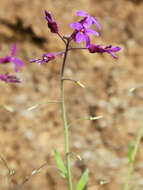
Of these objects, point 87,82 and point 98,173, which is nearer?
point 98,173

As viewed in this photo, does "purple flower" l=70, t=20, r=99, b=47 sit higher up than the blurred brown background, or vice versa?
"purple flower" l=70, t=20, r=99, b=47

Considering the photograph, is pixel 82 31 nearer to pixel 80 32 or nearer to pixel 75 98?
pixel 80 32

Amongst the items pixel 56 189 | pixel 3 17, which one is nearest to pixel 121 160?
pixel 56 189

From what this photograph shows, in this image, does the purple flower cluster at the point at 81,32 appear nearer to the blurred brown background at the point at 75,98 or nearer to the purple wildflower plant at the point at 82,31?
the purple wildflower plant at the point at 82,31

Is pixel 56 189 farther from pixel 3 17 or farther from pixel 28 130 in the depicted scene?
pixel 3 17

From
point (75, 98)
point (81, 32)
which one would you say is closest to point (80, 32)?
point (81, 32)

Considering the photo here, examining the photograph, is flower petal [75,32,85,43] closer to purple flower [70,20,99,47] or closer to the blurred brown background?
purple flower [70,20,99,47]

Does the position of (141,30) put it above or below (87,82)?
above

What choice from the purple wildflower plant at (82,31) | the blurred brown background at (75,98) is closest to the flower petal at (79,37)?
the purple wildflower plant at (82,31)

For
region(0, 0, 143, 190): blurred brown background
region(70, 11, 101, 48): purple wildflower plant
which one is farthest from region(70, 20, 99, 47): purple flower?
region(0, 0, 143, 190): blurred brown background
